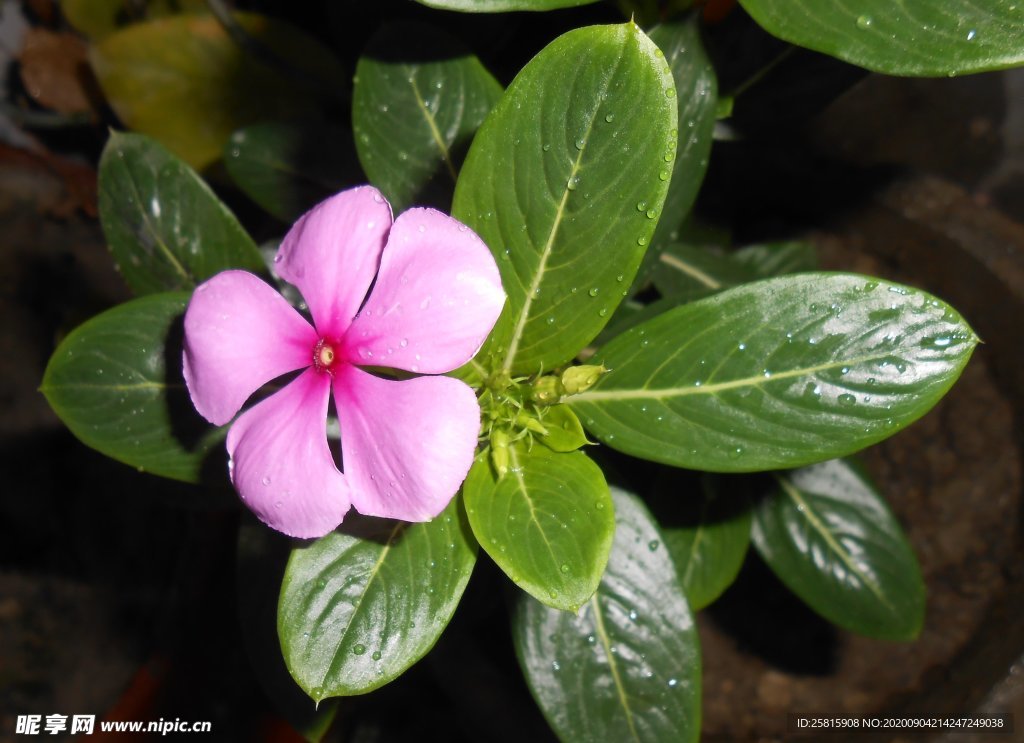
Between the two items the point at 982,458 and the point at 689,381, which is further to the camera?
the point at 982,458

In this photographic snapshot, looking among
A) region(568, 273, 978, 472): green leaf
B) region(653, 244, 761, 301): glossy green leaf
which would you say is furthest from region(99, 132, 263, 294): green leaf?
region(653, 244, 761, 301): glossy green leaf

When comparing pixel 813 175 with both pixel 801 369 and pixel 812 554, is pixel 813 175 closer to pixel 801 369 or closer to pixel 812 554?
pixel 812 554

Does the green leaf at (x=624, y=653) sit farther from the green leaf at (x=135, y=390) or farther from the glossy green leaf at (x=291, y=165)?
the glossy green leaf at (x=291, y=165)

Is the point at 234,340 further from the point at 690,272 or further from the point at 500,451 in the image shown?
the point at 690,272

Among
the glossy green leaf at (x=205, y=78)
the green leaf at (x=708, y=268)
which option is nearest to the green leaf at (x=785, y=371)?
the green leaf at (x=708, y=268)

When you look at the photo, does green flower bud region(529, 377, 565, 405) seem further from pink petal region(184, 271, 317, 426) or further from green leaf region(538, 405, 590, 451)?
pink petal region(184, 271, 317, 426)

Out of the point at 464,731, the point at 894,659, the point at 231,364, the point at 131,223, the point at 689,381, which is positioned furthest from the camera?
the point at 894,659

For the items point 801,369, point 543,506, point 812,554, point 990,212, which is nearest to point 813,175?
point 990,212
